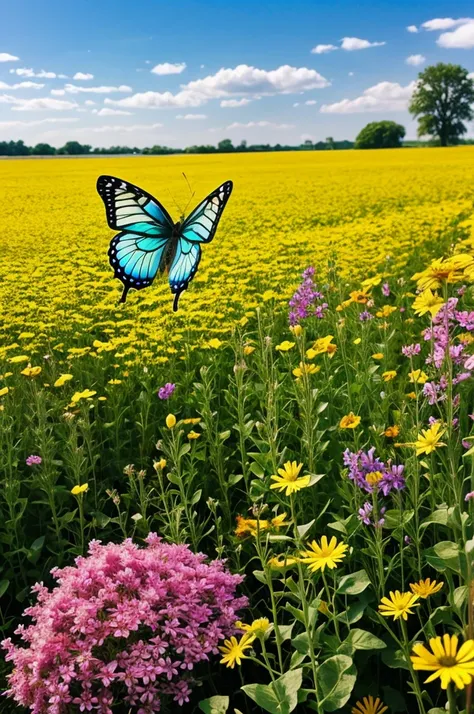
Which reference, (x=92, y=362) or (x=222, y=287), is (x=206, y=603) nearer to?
(x=92, y=362)

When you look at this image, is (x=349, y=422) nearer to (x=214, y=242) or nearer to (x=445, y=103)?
(x=214, y=242)

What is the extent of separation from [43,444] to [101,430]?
771mm

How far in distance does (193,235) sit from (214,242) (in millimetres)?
5485

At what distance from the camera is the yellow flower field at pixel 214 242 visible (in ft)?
15.8

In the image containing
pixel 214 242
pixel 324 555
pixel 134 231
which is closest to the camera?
pixel 324 555

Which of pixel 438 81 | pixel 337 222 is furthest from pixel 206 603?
pixel 438 81

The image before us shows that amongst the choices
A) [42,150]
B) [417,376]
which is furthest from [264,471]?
[42,150]

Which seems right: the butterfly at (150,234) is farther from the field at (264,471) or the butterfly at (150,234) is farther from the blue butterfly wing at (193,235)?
the field at (264,471)

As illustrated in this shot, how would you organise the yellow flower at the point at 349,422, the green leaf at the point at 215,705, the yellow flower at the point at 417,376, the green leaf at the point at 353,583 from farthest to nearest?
the yellow flower at the point at 417,376 → the yellow flower at the point at 349,422 → the green leaf at the point at 353,583 → the green leaf at the point at 215,705

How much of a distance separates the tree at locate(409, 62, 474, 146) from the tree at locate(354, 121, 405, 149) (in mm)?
2488

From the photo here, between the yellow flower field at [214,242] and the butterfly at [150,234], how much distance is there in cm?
65

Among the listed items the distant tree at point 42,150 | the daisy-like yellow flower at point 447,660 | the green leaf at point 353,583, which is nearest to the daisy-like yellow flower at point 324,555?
the green leaf at point 353,583

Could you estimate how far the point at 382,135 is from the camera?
42.6 metres

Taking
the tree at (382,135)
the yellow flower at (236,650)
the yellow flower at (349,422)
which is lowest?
the yellow flower at (236,650)
